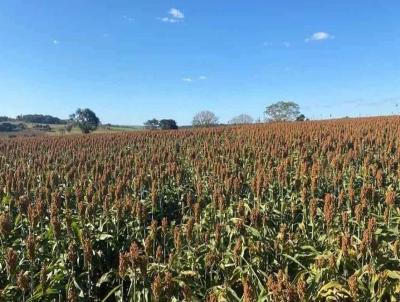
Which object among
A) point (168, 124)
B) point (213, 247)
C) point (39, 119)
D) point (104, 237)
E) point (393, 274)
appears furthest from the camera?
point (39, 119)

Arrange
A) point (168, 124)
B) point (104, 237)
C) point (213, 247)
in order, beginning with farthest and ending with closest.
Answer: point (168, 124), point (104, 237), point (213, 247)

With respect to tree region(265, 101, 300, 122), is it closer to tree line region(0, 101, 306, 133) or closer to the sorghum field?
tree line region(0, 101, 306, 133)

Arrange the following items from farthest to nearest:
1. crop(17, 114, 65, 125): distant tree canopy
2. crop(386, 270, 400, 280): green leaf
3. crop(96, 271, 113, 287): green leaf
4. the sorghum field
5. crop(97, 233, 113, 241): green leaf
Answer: crop(17, 114, 65, 125): distant tree canopy
crop(97, 233, 113, 241): green leaf
crop(96, 271, 113, 287): green leaf
crop(386, 270, 400, 280): green leaf
the sorghum field

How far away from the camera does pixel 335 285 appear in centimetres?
401

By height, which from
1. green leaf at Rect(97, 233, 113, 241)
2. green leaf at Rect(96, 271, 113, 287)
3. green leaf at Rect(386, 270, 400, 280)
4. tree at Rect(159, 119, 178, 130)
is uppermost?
tree at Rect(159, 119, 178, 130)

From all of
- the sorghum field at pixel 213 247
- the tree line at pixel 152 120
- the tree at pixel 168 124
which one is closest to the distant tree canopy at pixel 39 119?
the tree line at pixel 152 120

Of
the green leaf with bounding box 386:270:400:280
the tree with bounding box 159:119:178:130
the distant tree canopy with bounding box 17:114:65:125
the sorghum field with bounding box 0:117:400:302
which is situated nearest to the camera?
the sorghum field with bounding box 0:117:400:302

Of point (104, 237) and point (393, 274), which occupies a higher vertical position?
point (393, 274)

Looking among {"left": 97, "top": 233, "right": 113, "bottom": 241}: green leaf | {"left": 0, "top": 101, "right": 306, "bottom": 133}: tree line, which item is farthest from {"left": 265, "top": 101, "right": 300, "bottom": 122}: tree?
{"left": 97, "top": 233, "right": 113, "bottom": 241}: green leaf

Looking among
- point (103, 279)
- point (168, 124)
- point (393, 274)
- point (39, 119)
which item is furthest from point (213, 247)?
point (39, 119)

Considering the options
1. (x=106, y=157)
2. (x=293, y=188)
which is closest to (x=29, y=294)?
(x=293, y=188)

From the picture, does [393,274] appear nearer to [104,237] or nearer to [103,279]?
[103,279]

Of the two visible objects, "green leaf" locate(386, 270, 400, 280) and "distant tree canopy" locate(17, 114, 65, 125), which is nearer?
"green leaf" locate(386, 270, 400, 280)

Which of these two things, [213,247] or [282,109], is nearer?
[213,247]
